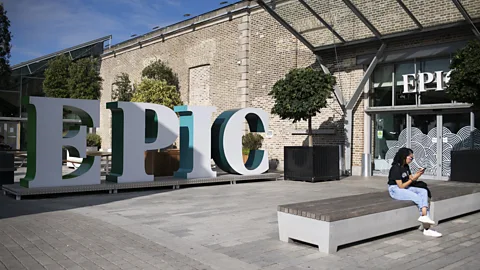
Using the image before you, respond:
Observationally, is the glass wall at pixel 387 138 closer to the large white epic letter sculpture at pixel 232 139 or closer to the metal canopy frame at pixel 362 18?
the metal canopy frame at pixel 362 18

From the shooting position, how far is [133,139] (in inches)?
437

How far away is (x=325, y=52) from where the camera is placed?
53.8ft

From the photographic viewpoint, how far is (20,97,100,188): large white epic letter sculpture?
9.79m

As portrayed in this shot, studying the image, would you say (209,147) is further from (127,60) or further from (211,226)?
(127,60)

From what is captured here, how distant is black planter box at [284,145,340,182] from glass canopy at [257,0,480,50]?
3.84 meters

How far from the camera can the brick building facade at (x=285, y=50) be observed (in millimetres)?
13648

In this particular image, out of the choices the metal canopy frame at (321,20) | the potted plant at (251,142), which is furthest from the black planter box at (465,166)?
the potted plant at (251,142)

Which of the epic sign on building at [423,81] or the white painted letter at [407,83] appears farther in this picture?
the white painted letter at [407,83]

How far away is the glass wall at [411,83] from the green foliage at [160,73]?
11.6 m

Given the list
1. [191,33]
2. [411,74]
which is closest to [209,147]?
[411,74]

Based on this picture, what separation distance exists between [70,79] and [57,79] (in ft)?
2.25

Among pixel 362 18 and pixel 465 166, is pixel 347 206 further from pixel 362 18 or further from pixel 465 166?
pixel 362 18

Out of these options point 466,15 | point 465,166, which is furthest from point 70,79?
point 465,166

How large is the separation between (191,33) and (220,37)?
101 inches
